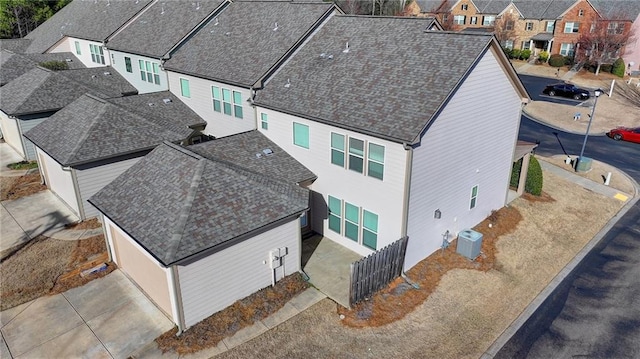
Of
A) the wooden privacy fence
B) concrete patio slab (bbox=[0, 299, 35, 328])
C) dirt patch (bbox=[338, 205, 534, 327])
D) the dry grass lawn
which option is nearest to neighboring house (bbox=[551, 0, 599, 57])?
the dry grass lawn

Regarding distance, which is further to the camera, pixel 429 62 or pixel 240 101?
pixel 240 101

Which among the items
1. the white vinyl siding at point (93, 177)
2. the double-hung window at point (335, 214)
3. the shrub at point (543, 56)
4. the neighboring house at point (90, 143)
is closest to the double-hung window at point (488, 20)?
the shrub at point (543, 56)

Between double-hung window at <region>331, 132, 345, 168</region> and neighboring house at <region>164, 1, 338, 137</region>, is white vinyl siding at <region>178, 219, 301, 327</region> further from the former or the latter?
neighboring house at <region>164, 1, 338, 137</region>

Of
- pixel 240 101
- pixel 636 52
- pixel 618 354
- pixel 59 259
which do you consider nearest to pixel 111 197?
pixel 59 259

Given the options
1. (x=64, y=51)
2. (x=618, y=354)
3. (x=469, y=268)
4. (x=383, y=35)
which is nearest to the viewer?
(x=618, y=354)

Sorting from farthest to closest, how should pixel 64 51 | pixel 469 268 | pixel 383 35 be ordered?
pixel 64 51, pixel 383 35, pixel 469 268

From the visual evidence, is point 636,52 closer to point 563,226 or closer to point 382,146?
point 563,226
